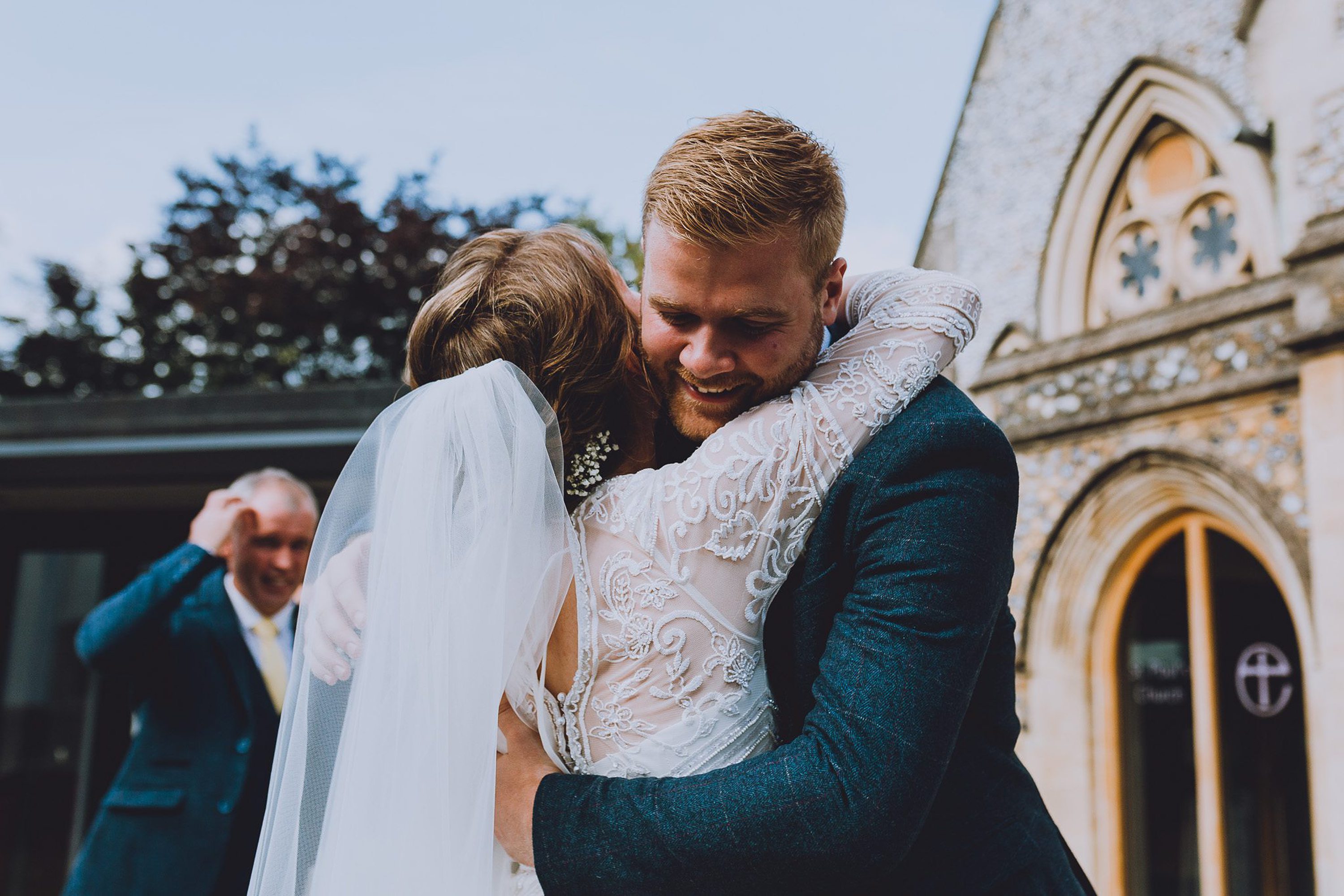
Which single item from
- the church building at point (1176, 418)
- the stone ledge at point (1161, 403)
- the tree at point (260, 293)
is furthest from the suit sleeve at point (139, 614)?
the tree at point (260, 293)

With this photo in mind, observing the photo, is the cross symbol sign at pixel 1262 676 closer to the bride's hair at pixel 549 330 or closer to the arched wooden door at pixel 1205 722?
the arched wooden door at pixel 1205 722

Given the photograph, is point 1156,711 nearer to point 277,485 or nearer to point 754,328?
point 277,485

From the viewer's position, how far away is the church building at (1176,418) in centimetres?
565

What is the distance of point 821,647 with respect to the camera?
1543mm

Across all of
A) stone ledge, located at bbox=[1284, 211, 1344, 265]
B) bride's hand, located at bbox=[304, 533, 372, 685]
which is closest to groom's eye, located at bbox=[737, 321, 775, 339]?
bride's hand, located at bbox=[304, 533, 372, 685]

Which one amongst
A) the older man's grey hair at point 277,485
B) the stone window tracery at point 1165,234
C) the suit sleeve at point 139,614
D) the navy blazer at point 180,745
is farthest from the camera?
the stone window tracery at point 1165,234

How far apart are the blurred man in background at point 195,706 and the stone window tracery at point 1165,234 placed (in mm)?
5583

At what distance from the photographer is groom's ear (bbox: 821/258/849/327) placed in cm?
180

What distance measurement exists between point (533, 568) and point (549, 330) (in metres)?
0.41

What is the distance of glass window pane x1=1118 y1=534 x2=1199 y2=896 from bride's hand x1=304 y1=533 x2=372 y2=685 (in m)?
6.08

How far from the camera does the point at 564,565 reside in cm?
Answer: 164

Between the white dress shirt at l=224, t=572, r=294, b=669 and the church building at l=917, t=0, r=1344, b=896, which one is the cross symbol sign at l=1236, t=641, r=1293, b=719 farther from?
the white dress shirt at l=224, t=572, r=294, b=669

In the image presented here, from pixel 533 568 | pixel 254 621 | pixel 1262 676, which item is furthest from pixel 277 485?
pixel 1262 676

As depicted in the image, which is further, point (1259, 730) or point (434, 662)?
point (1259, 730)
